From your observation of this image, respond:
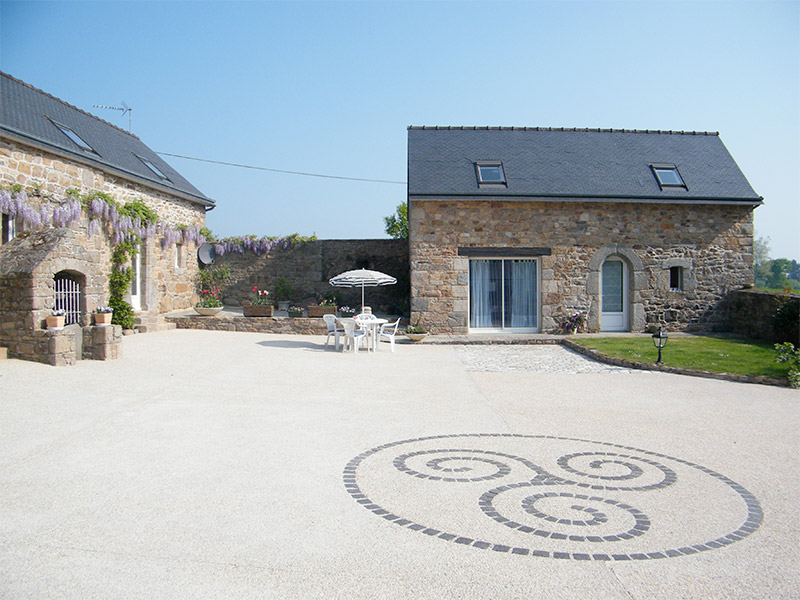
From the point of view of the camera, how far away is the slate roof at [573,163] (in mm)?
14430

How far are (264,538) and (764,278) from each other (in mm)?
68682

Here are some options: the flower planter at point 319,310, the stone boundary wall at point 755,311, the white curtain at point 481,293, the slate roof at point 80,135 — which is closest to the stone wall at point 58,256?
the slate roof at point 80,135

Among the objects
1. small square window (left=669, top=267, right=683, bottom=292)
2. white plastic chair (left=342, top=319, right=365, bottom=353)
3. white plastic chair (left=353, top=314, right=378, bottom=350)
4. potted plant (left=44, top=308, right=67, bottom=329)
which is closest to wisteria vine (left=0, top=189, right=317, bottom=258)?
potted plant (left=44, top=308, right=67, bottom=329)

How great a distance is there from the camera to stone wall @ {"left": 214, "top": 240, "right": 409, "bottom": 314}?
687 inches

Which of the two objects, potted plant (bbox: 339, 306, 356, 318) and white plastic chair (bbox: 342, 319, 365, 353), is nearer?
white plastic chair (bbox: 342, 319, 365, 353)

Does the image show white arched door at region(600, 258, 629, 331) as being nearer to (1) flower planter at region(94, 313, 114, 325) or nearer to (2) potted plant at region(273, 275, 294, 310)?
(2) potted plant at region(273, 275, 294, 310)

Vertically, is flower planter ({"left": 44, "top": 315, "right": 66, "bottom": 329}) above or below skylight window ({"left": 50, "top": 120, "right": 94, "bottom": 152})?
below

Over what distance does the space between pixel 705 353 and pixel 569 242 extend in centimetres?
450

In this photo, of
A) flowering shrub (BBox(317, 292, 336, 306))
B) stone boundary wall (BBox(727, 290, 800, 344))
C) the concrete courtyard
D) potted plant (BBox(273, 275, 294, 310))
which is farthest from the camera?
potted plant (BBox(273, 275, 294, 310))

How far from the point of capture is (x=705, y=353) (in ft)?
36.3

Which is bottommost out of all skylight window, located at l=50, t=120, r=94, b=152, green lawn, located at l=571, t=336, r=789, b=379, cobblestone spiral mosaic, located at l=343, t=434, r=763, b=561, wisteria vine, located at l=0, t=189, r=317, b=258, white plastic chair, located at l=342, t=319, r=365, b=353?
cobblestone spiral mosaic, located at l=343, t=434, r=763, b=561

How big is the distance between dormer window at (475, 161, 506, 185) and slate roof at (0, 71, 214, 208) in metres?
8.02

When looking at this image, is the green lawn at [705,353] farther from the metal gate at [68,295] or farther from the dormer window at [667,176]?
the metal gate at [68,295]

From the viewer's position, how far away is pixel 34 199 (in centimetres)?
1140
